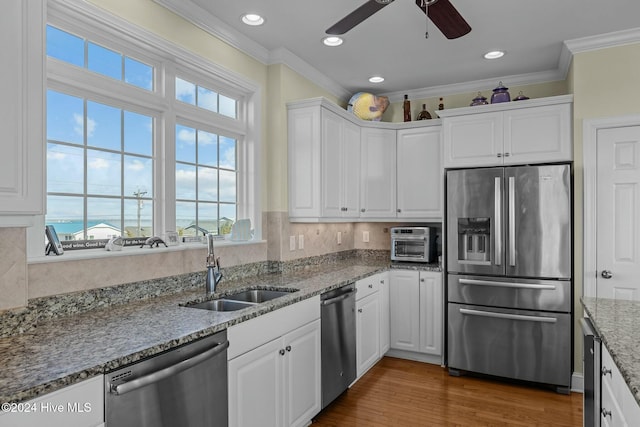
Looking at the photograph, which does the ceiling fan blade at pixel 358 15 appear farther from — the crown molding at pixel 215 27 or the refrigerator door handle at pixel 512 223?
the refrigerator door handle at pixel 512 223

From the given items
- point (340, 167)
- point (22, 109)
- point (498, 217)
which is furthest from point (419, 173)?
point (22, 109)

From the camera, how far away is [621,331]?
5.57 feet

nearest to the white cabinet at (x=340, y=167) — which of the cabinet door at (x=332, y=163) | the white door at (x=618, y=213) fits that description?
the cabinet door at (x=332, y=163)

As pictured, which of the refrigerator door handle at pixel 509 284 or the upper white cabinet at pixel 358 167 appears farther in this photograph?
the upper white cabinet at pixel 358 167

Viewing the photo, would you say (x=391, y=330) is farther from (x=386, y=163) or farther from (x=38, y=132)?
(x=38, y=132)

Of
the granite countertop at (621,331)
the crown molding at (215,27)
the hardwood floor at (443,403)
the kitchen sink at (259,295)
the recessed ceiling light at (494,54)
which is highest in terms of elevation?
the recessed ceiling light at (494,54)

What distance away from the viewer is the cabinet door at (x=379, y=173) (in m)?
4.36

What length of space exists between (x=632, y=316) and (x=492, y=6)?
205cm

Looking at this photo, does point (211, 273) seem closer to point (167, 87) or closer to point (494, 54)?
point (167, 87)

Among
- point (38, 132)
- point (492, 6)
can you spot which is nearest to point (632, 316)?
point (492, 6)

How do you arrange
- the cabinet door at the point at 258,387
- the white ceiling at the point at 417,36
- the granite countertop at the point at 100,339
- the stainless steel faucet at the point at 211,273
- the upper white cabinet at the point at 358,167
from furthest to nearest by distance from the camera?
the upper white cabinet at the point at 358,167
the white ceiling at the point at 417,36
the stainless steel faucet at the point at 211,273
the cabinet door at the point at 258,387
the granite countertop at the point at 100,339

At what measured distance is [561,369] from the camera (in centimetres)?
332

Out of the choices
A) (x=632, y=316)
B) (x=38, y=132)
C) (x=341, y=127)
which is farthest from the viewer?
(x=341, y=127)

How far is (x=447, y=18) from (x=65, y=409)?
2.39 meters
